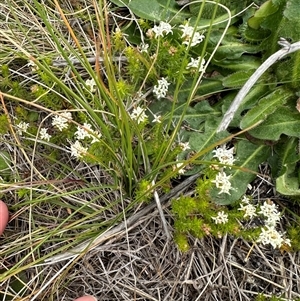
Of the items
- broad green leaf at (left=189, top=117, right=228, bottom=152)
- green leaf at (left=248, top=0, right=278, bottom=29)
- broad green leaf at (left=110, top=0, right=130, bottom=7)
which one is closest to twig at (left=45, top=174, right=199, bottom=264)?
broad green leaf at (left=189, top=117, right=228, bottom=152)

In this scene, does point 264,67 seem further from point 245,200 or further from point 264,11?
point 245,200

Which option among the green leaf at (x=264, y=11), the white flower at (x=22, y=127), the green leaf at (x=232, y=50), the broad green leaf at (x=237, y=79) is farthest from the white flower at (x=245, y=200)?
the white flower at (x=22, y=127)

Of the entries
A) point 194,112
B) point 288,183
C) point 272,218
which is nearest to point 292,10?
point 194,112

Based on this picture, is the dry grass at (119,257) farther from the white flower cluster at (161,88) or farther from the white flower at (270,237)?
A: the white flower cluster at (161,88)

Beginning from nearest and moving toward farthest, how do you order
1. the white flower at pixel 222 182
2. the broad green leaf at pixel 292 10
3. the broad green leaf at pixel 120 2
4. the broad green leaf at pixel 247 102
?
1. the white flower at pixel 222 182
2. the broad green leaf at pixel 292 10
3. the broad green leaf at pixel 247 102
4. the broad green leaf at pixel 120 2

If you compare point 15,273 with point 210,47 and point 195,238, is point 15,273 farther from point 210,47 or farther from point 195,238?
point 210,47

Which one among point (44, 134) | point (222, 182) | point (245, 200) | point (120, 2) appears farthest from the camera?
point (120, 2)

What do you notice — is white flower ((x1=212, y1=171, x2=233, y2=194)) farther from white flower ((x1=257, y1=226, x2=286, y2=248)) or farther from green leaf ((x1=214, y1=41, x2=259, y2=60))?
green leaf ((x1=214, y1=41, x2=259, y2=60))
